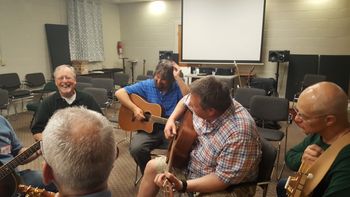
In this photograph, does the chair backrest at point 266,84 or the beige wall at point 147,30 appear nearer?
the chair backrest at point 266,84

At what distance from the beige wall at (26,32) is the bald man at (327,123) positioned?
6078 mm

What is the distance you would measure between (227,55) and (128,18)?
356 cm

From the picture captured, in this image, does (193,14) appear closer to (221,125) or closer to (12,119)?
(12,119)

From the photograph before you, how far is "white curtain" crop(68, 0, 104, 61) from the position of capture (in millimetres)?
7066

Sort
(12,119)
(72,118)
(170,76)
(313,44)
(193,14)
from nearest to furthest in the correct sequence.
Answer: (72,118) < (170,76) < (12,119) < (313,44) < (193,14)

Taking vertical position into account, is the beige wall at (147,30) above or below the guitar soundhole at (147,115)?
above

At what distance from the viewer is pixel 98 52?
7.86m

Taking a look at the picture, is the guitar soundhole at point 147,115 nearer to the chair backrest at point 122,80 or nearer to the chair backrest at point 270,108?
the chair backrest at point 270,108

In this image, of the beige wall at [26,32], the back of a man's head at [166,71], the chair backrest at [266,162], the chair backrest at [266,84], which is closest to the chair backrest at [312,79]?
the chair backrest at [266,84]

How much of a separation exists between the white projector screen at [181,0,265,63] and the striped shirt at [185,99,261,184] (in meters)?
5.13

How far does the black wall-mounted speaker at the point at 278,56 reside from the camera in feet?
19.9

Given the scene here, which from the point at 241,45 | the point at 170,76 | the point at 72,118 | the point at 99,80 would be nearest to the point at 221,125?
the point at 72,118

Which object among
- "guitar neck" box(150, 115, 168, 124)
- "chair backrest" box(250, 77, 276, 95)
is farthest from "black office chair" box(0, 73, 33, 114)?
"chair backrest" box(250, 77, 276, 95)

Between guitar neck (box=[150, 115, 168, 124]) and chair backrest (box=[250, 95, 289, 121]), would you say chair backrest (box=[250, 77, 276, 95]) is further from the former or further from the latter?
guitar neck (box=[150, 115, 168, 124])
